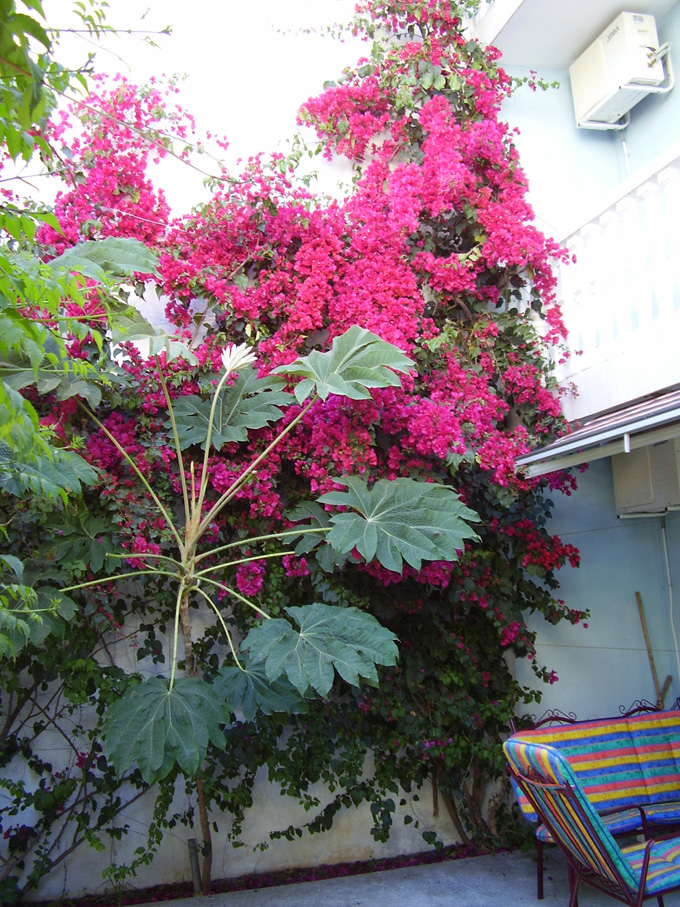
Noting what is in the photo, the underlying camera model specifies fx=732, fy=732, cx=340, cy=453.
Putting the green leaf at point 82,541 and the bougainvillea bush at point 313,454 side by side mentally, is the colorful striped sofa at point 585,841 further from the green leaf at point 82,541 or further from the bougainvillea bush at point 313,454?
the green leaf at point 82,541

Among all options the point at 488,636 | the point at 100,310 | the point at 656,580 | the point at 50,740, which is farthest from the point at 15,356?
the point at 656,580

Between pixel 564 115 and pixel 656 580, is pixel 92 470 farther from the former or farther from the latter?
pixel 564 115

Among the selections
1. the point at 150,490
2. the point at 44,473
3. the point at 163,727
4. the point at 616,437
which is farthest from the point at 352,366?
the point at 163,727

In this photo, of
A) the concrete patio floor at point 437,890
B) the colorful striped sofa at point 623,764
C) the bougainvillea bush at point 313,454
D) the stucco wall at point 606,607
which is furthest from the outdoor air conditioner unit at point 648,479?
the concrete patio floor at point 437,890

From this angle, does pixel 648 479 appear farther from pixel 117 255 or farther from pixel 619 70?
pixel 117 255

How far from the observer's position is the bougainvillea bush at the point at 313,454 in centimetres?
379

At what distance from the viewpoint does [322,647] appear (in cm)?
298

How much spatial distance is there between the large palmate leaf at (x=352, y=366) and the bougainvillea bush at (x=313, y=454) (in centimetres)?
4

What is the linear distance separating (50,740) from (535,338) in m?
3.61

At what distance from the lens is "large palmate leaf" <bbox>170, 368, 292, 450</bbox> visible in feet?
12.5

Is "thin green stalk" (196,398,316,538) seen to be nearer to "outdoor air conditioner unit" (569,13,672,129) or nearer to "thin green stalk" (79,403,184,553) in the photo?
"thin green stalk" (79,403,184,553)

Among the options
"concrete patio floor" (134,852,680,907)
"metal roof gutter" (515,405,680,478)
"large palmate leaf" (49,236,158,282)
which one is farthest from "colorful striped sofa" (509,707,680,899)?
"large palmate leaf" (49,236,158,282)

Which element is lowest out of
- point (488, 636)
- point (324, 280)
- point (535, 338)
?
point (488, 636)

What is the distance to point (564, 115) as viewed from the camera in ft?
18.1
